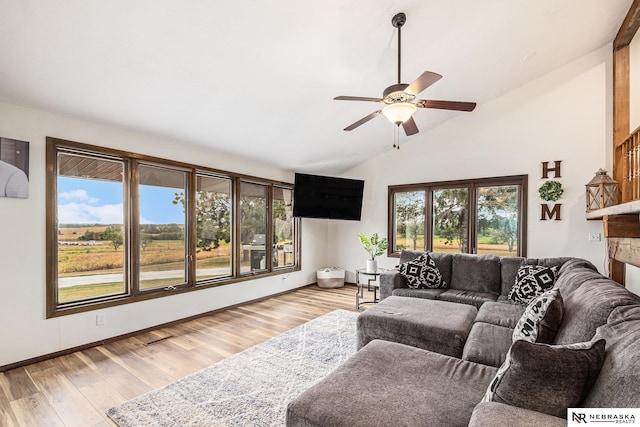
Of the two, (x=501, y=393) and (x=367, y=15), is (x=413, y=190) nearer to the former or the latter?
(x=367, y=15)

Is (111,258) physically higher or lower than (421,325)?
higher

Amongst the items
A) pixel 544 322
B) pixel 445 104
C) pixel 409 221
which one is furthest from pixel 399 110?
pixel 409 221

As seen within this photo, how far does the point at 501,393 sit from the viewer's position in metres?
1.16

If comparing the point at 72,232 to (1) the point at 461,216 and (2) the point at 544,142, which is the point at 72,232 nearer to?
(1) the point at 461,216

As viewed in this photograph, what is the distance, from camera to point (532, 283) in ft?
10.4

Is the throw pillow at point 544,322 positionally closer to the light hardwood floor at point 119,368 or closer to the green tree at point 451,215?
the light hardwood floor at point 119,368

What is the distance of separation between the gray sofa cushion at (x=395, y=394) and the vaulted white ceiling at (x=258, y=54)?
258cm

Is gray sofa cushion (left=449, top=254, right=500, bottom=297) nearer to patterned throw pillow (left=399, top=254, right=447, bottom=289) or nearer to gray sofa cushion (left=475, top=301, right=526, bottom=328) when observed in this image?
patterned throw pillow (left=399, top=254, right=447, bottom=289)

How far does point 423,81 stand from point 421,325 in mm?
1945

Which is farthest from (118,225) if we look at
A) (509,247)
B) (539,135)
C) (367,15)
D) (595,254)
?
(595,254)

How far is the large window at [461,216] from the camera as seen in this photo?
468 cm

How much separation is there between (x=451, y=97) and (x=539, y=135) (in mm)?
1464

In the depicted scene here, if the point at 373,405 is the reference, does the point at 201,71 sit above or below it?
above

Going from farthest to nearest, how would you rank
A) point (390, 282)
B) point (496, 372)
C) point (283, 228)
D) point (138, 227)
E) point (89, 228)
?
point (283, 228), point (390, 282), point (138, 227), point (89, 228), point (496, 372)
